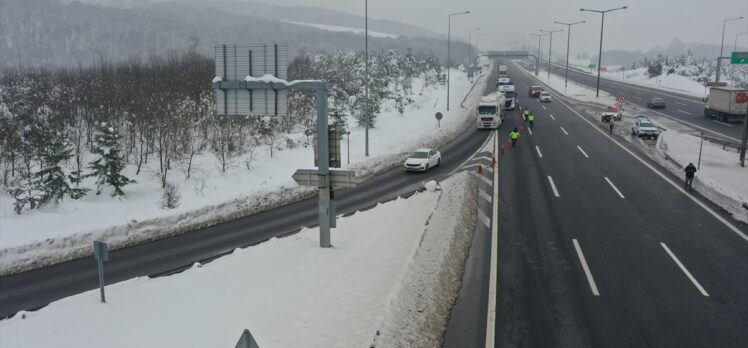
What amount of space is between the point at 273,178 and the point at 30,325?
1698cm

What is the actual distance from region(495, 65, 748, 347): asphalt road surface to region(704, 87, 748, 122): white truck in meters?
25.8

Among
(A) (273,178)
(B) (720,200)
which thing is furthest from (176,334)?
(B) (720,200)

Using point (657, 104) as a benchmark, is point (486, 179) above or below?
below

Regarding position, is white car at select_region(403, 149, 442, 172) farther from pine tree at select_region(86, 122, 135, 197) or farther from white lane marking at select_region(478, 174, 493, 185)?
pine tree at select_region(86, 122, 135, 197)

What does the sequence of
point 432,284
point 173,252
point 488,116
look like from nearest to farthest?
point 432,284, point 173,252, point 488,116

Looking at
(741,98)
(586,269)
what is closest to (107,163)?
(586,269)

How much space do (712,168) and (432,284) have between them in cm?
2420

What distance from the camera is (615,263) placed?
1605 cm

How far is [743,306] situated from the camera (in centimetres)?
1305

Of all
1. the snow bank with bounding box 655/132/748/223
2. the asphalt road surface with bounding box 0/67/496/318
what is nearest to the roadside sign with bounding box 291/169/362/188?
the asphalt road surface with bounding box 0/67/496/318

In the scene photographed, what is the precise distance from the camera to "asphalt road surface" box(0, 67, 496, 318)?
14977 mm

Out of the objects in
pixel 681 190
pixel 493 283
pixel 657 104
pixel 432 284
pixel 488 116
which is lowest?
pixel 493 283

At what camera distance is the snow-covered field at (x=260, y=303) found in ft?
36.7

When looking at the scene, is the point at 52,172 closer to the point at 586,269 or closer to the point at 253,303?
the point at 253,303
